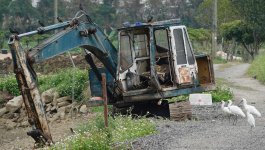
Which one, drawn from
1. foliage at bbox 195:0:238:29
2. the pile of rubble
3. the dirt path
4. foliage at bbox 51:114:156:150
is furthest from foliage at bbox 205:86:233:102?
foliage at bbox 195:0:238:29

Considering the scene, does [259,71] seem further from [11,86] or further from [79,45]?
[79,45]

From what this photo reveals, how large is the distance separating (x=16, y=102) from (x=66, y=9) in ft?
169

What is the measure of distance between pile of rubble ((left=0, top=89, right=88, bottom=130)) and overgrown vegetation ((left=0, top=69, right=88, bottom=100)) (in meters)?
0.38

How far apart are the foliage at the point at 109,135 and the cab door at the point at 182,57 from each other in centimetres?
243

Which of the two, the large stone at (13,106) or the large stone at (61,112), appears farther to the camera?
the large stone at (13,106)

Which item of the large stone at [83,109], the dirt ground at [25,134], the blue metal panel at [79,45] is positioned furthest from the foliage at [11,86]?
the blue metal panel at [79,45]

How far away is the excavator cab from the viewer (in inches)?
683

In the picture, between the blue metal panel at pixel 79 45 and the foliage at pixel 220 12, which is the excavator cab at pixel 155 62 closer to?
the blue metal panel at pixel 79 45

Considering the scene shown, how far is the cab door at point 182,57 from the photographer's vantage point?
17484 millimetres

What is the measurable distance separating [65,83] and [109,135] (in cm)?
1364

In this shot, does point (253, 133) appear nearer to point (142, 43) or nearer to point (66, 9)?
point (142, 43)

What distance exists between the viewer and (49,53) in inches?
587

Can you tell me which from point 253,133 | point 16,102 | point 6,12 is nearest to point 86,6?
point 6,12

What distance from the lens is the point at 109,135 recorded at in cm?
1267
